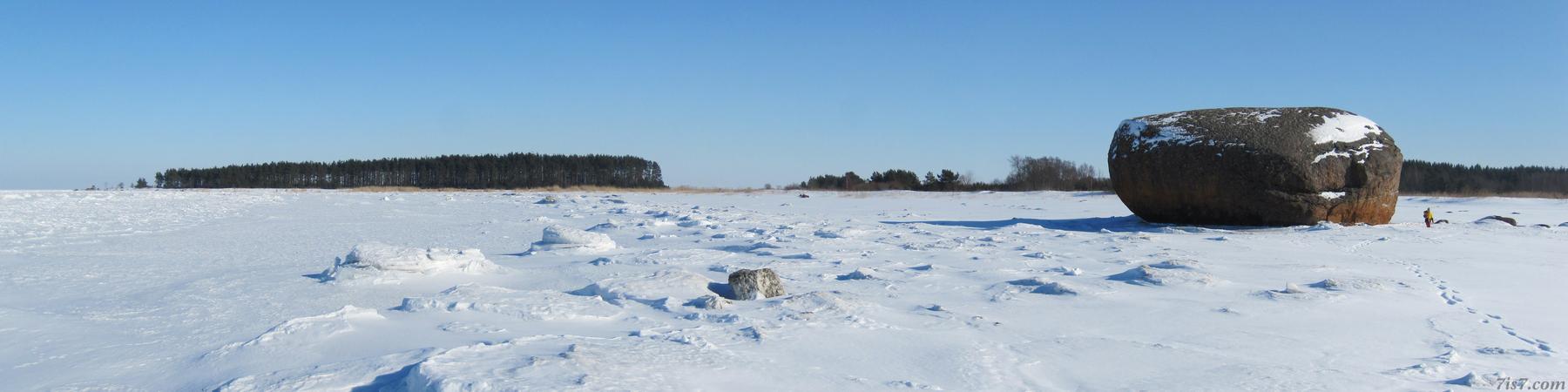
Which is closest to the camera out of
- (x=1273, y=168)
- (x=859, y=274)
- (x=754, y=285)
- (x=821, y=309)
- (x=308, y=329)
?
(x=308, y=329)

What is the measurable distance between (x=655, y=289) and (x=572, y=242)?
10.8 ft

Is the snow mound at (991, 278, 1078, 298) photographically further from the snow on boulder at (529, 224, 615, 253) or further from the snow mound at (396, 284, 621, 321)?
the snow on boulder at (529, 224, 615, 253)

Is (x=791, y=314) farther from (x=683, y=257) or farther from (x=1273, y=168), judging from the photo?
(x=1273, y=168)

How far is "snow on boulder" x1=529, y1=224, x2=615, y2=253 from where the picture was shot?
8164 millimetres

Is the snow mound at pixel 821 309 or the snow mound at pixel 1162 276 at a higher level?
the snow mound at pixel 1162 276

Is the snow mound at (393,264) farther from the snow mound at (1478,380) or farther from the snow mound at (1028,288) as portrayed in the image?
the snow mound at (1478,380)

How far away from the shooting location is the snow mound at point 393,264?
19.3ft

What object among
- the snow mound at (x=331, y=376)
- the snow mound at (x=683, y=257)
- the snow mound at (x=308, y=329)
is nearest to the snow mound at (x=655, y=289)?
the snow mound at (x=308, y=329)

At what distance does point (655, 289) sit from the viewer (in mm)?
5250

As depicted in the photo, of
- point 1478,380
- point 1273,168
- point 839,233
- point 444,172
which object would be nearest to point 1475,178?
point 1273,168

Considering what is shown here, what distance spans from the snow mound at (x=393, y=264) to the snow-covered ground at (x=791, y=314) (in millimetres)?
20

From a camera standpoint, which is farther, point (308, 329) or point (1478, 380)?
point (308, 329)

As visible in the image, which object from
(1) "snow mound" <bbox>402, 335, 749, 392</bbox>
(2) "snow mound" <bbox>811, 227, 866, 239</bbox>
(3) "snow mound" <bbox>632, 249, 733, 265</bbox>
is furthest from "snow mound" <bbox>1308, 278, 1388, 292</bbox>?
(2) "snow mound" <bbox>811, 227, 866, 239</bbox>

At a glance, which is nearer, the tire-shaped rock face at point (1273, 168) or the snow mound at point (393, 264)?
the snow mound at point (393, 264)
